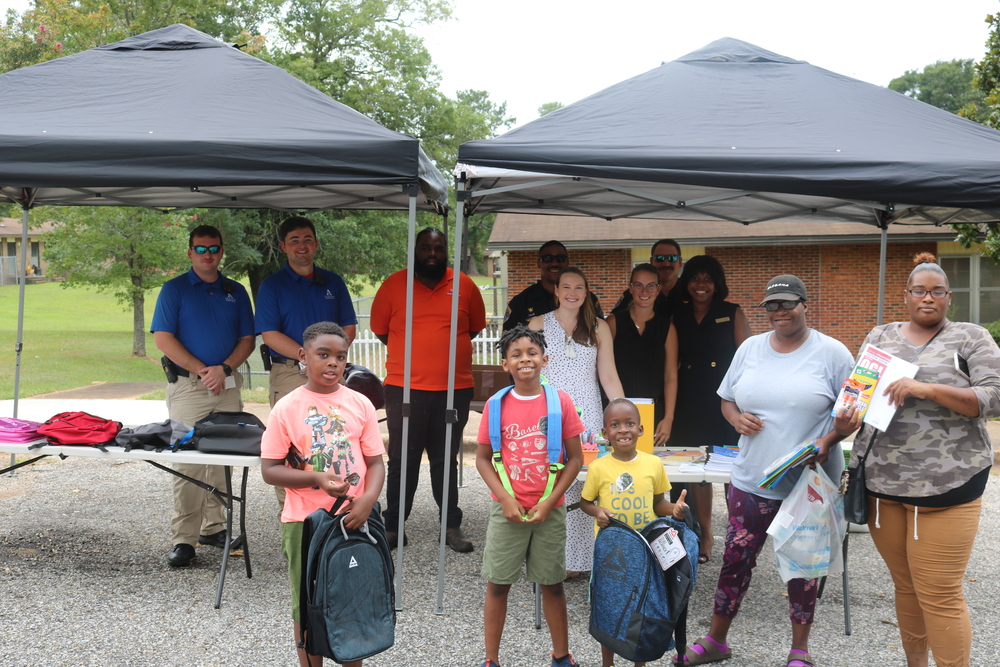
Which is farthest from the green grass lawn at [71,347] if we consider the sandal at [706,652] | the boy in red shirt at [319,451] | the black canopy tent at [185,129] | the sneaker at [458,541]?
the sandal at [706,652]

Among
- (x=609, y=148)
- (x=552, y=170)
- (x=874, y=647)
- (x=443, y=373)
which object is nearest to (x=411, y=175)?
(x=552, y=170)

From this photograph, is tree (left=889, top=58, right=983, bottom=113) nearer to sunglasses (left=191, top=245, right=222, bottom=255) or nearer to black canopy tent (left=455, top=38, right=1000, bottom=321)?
black canopy tent (left=455, top=38, right=1000, bottom=321)

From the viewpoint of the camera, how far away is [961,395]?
111 inches

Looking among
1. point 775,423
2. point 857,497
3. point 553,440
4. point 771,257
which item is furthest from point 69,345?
point 857,497

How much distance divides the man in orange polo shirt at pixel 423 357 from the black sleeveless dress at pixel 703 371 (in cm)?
131

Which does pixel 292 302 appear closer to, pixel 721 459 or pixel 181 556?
pixel 181 556

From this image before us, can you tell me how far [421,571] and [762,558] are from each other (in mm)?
2178

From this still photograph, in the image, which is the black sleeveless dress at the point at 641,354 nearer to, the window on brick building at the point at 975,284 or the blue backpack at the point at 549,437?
the blue backpack at the point at 549,437

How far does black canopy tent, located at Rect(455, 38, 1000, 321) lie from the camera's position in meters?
3.59

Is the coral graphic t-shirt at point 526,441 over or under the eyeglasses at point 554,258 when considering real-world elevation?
under

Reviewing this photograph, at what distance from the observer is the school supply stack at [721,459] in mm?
3756

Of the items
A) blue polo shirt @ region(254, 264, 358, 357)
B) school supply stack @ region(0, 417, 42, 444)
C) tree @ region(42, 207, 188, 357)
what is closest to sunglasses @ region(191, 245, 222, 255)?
blue polo shirt @ region(254, 264, 358, 357)

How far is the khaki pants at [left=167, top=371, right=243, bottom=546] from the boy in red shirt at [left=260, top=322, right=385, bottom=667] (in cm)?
179

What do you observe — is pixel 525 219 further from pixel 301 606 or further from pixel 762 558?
pixel 301 606
